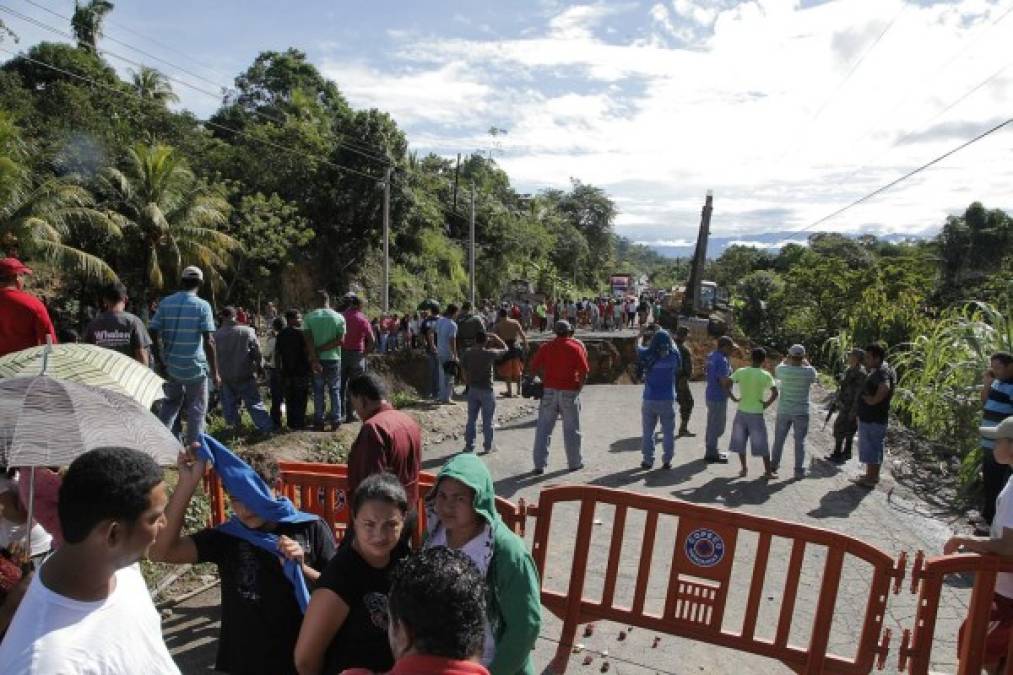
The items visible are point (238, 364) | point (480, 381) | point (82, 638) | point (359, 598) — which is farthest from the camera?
point (480, 381)

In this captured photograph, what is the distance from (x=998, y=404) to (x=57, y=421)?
25.2 ft

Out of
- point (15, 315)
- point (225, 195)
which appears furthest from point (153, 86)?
point (15, 315)

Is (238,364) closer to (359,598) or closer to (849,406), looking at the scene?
(359,598)

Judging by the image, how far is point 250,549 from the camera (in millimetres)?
2871

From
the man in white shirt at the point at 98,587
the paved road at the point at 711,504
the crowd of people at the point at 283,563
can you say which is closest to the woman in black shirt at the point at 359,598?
the crowd of people at the point at 283,563

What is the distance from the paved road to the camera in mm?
4633

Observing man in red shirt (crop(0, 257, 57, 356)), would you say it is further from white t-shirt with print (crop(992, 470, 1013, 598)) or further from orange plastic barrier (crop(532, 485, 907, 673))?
white t-shirt with print (crop(992, 470, 1013, 598))

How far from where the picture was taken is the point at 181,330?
6.53 m

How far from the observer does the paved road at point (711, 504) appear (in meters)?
4.63

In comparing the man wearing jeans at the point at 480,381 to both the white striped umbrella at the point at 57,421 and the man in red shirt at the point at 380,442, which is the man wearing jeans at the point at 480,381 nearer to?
the man in red shirt at the point at 380,442

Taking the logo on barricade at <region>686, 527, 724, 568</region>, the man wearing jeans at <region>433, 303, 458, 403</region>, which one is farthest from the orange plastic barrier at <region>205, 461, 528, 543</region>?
the man wearing jeans at <region>433, 303, 458, 403</region>

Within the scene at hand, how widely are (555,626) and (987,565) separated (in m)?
2.59

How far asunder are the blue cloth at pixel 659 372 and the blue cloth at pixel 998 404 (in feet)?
10.5

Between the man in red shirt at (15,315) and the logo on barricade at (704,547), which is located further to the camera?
the man in red shirt at (15,315)
